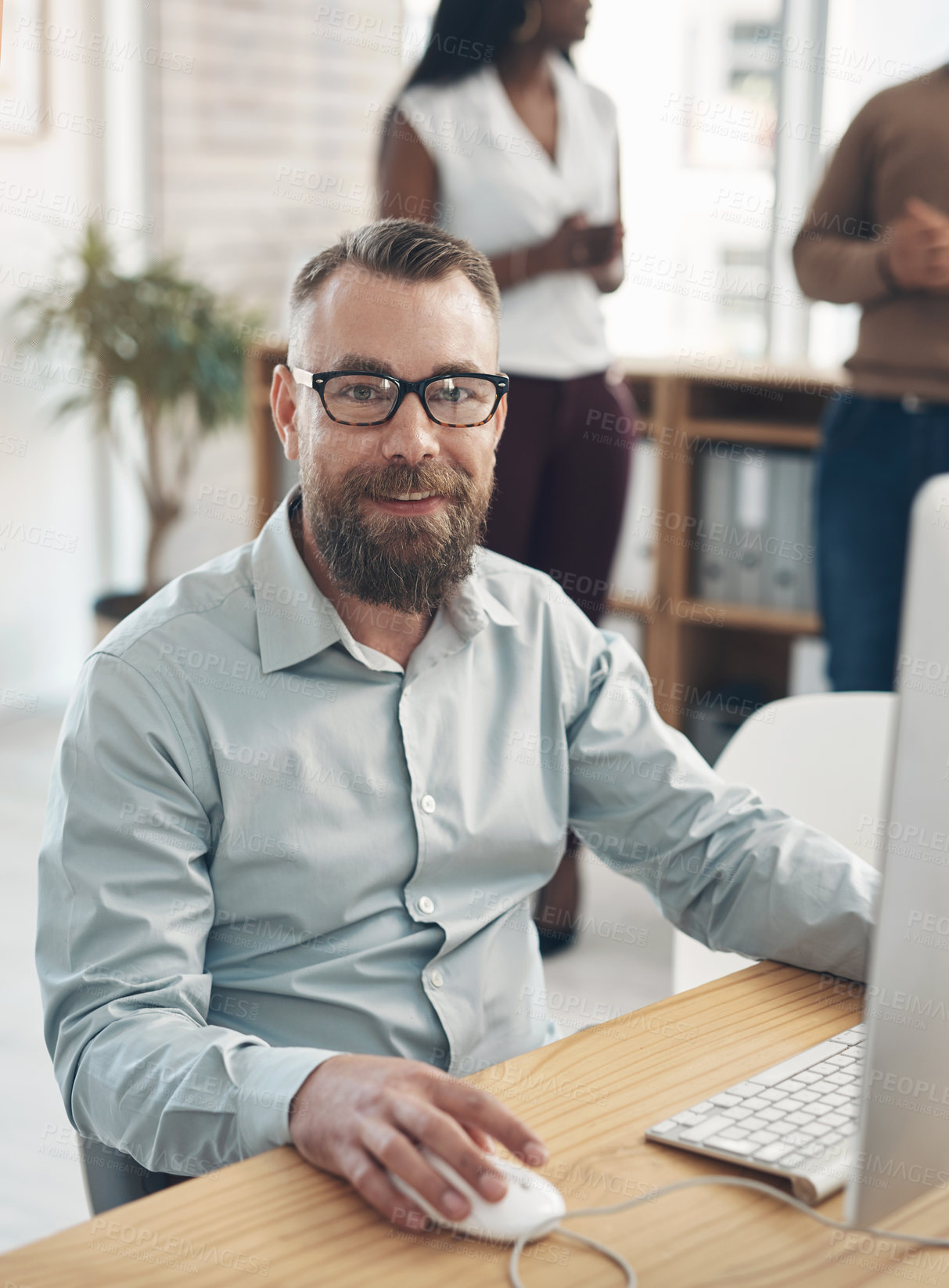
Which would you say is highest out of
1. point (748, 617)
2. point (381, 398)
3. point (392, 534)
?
point (381, 398)

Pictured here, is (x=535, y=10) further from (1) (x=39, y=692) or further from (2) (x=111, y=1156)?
(1) (x=39, y=692)

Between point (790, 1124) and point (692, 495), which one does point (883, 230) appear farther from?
point (790, 1124)

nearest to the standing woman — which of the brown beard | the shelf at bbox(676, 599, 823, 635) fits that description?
the shelf at bbox(676, 599, 823, 635)

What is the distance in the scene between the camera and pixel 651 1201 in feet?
2.94

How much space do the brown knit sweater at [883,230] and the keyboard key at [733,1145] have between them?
1.85m

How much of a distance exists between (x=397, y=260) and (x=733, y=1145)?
775 mm

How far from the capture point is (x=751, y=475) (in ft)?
11.7

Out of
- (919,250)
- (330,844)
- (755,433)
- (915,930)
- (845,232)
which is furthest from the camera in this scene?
(755,433)

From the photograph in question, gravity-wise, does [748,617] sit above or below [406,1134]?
below

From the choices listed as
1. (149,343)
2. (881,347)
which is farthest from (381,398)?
(149,343)

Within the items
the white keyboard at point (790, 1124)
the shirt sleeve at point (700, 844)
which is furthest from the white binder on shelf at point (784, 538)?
the white keyboard at point (790, 1124)

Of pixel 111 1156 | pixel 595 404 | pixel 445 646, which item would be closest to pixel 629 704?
pixel 445 646

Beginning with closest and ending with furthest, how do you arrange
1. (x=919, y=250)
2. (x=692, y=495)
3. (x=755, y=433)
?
(x=919, y=250) → (x=755, y=433) → (x=692, y=495)

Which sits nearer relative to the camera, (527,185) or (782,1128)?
(782,1128)
